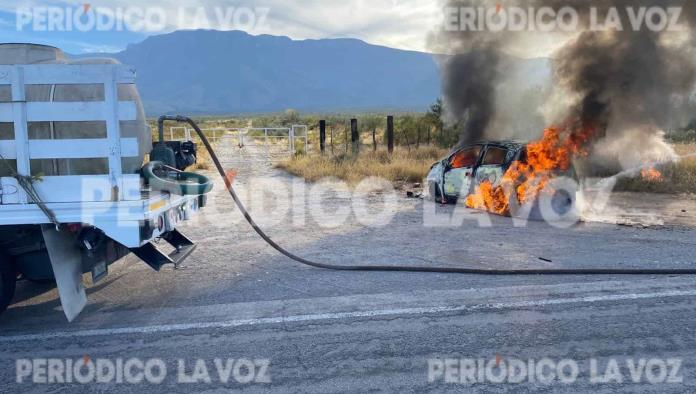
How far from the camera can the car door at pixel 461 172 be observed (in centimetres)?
1020

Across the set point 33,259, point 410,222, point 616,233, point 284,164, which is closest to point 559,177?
point 616,233

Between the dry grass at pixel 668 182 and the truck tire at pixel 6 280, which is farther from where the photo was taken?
the dry grass at pixel 668 182

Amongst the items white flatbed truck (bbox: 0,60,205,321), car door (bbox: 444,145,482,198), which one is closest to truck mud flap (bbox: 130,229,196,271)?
white flatbed truck (bbox: 0,60,205,321)

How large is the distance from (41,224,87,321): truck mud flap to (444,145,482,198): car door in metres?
7.35

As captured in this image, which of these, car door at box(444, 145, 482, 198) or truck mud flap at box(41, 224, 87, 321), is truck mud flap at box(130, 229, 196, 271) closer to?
truck mud flap at box(41, 224, 87, 321)

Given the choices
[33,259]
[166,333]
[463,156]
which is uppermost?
[463,156]

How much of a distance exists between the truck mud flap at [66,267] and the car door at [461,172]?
7.35 meters

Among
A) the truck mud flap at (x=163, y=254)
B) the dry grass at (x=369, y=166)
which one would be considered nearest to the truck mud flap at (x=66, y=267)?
the truck mud flap at (x=163, y=254)

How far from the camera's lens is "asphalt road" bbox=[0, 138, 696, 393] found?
11.4 feet

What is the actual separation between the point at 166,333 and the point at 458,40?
13939mm

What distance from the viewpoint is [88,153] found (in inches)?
163

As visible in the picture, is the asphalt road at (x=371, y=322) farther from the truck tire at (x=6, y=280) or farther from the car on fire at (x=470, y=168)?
the car on fire at (x=470, y=168)

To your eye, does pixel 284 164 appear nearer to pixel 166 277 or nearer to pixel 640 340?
pixel 166 277

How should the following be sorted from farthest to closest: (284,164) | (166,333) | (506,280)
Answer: (284,164), (506,280), (166,333)
